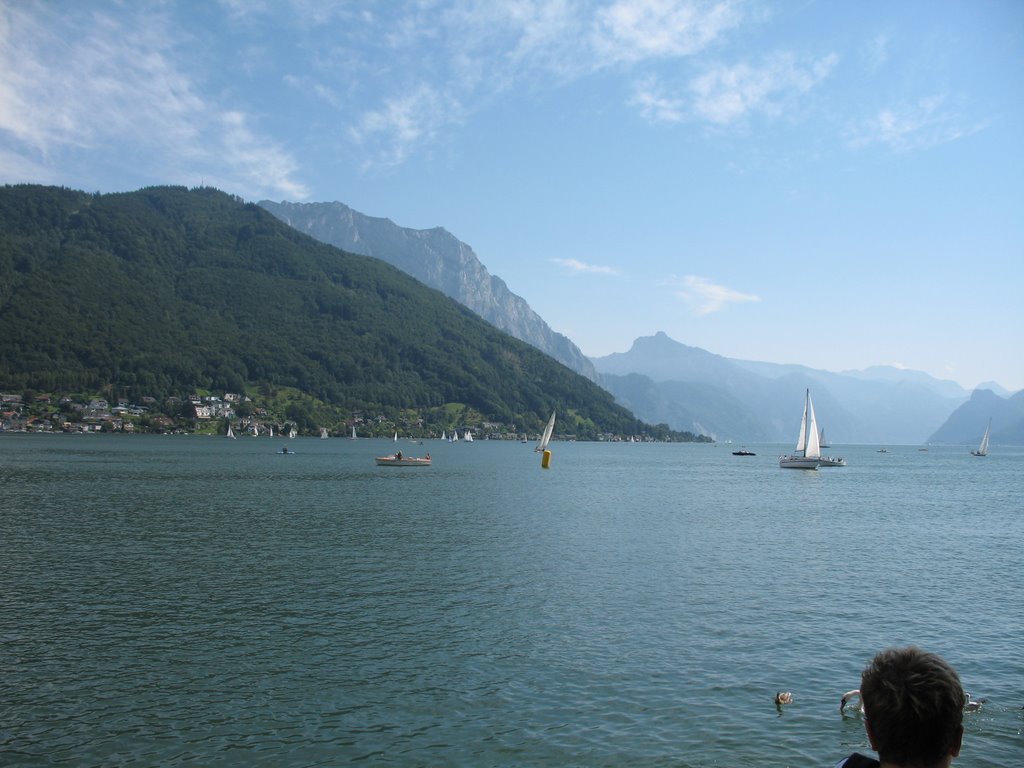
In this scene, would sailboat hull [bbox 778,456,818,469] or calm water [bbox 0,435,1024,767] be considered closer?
calm water [bbox 0,435,1024,767]

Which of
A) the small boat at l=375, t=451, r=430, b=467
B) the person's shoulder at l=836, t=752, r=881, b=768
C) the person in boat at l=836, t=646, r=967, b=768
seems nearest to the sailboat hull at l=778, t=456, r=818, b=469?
the small boat at l=375, t=451, r=430, b=467

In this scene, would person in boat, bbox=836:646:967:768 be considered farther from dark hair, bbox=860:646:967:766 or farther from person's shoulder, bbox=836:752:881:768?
person's shoulder, bbox=836:752:881:768

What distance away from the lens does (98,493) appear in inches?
2847

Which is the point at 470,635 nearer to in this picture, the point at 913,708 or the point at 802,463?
the point at 913,708

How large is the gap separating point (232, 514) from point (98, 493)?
860 inches

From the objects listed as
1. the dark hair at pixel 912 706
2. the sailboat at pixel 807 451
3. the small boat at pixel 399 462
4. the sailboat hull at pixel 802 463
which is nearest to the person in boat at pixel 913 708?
the dark hair at pixel 912 706

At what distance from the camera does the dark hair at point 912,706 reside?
5203mm

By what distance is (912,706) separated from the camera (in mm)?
5246

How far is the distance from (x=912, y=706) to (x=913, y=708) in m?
0.01

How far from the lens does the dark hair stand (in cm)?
520

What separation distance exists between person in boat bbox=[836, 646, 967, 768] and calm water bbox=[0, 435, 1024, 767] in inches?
524

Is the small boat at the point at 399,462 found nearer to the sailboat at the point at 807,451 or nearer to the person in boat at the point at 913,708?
the sailboat at the point at 807,451

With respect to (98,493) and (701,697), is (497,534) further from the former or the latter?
(98,493)

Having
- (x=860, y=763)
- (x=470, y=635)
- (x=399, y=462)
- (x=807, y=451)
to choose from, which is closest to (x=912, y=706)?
(x=860, y=763)
